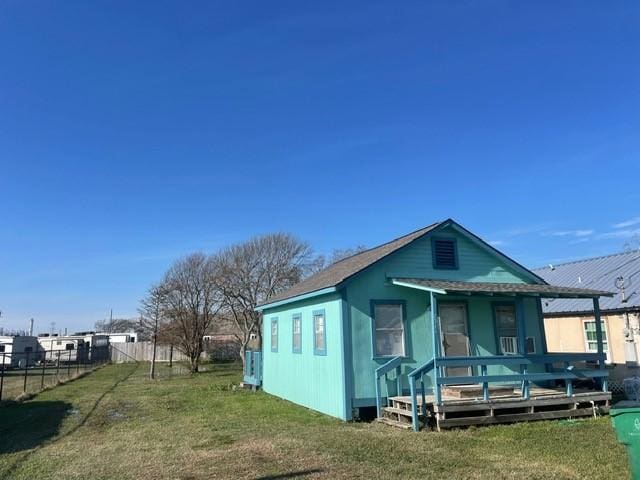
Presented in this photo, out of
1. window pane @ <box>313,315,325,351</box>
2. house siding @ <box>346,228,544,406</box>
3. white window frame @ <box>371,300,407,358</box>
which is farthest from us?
window pane @ <box>313,315,325,351</box>

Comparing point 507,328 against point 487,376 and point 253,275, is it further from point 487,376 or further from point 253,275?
point 253,275

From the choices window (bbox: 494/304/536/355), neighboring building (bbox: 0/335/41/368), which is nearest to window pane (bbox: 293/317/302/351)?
window (bbox: 494/304/536/355)

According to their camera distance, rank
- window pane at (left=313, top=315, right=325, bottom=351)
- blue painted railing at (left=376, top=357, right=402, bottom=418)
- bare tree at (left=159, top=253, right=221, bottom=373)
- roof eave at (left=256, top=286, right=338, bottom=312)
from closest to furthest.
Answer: blue painted railing at (left=376, top=357, right=402, bottom=418) < roof eave at (left=256, top=286, right=338, bottom=312) < window pane at (left=313, top=315, right=325, bottom=351) < bare tree at (left=159, top=253, right=221, bottom=373)

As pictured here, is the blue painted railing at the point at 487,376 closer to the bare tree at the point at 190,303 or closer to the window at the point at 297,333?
the window at the point at 297,333

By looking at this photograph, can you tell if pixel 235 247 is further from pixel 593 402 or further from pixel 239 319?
pixel 593 402

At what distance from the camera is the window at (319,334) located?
1244cm

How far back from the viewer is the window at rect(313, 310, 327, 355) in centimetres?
1244

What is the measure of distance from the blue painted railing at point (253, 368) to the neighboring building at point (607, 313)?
37.8 feet

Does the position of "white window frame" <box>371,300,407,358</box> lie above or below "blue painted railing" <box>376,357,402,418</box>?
above

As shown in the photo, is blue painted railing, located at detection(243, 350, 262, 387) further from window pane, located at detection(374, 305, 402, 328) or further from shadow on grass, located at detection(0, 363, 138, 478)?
window pane, located at detection(374, 305, 402, 328)

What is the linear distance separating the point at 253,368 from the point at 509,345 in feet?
34.0

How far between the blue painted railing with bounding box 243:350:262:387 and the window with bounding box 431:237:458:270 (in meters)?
8.97

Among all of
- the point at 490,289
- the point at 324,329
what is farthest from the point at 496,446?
the point at 324,329

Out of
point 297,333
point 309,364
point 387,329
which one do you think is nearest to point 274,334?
point 297,333
